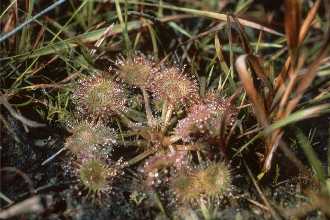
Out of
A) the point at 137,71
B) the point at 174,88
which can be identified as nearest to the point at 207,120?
the point at 174,88

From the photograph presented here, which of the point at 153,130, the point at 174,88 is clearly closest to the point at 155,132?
the point at 153,130

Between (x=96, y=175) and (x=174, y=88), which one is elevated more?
(x=174, y=88)

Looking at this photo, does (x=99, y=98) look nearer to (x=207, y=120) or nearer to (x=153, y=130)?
(x=153, y=130)

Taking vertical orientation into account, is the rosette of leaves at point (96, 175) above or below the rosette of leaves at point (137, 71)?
below

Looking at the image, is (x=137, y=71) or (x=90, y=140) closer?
(x=90, y=140)

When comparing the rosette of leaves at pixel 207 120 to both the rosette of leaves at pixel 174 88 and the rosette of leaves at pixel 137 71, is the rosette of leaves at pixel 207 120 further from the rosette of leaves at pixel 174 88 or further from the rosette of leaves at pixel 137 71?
the rosette of leaves at pixel 137 71

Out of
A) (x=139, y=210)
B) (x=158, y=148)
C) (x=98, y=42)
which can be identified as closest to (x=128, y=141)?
(x=158, y=148)

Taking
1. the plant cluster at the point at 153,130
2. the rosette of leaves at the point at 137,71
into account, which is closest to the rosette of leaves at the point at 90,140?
A: the plant cluster at the point at 153,130
